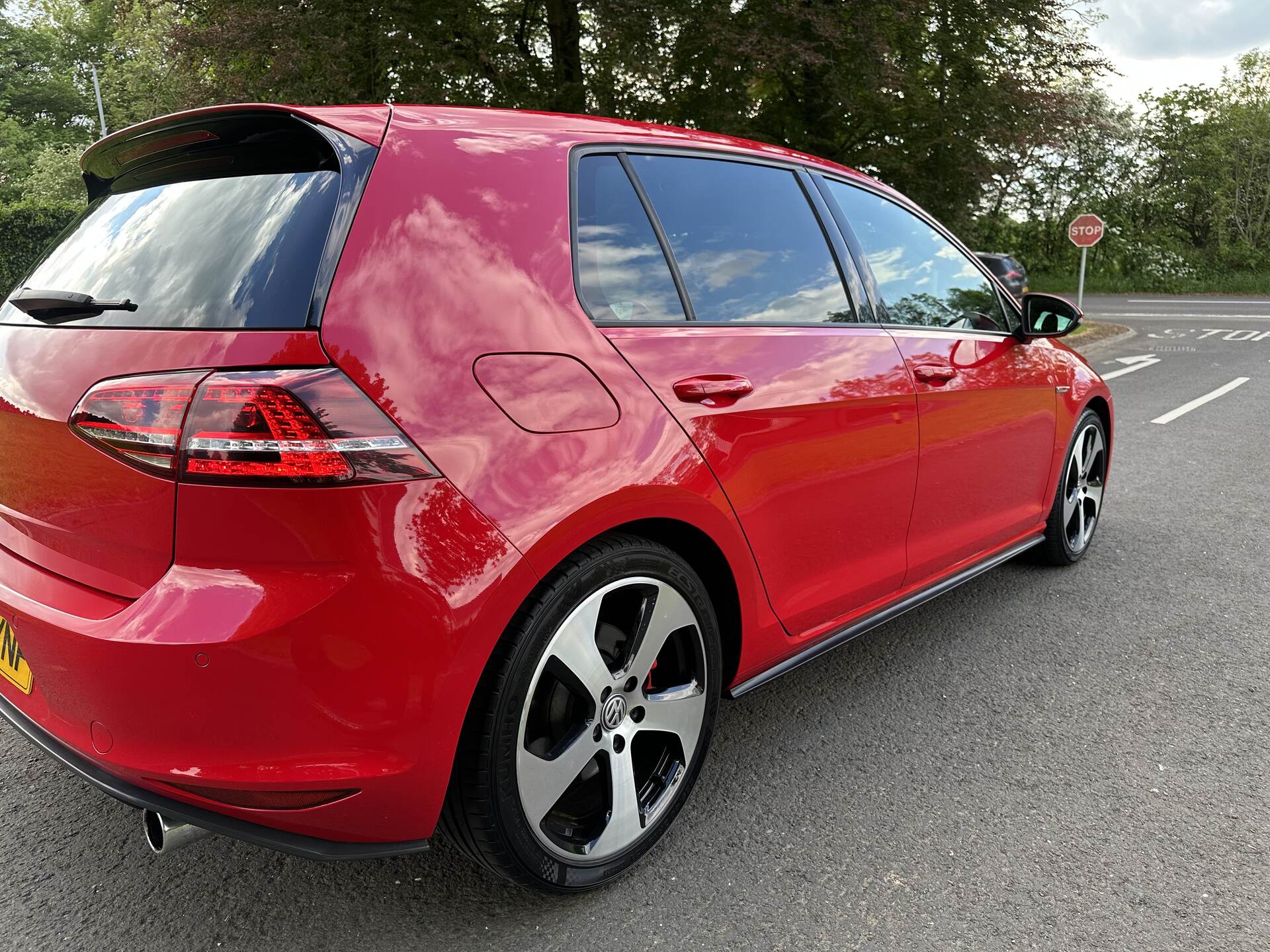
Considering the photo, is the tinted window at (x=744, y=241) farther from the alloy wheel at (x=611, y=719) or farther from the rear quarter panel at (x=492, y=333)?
the alloy wheel at (x=611, y=719)

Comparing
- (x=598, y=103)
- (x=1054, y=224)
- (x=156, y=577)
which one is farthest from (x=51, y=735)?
(x=1054, y=224)

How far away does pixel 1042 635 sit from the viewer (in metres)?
3.70

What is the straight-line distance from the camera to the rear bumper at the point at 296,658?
5.45ft

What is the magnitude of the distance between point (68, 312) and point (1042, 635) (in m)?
3.36

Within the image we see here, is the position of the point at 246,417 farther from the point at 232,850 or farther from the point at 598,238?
the point at 232,850

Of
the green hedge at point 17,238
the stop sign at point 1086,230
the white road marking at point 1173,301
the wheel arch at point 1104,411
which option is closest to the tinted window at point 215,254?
the wheel arch at point 1104,411

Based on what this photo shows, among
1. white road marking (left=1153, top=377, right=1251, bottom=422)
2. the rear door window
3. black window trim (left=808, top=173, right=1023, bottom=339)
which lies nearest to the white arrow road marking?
white road marking (left=1153, top=377, right=1251, bottom=422)

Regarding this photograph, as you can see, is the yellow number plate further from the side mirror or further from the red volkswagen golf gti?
the side mirror

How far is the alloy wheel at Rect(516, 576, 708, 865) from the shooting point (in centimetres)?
202

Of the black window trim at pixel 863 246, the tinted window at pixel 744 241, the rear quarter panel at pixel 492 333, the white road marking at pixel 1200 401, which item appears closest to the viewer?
the rear quarter panel at pixel 492 333

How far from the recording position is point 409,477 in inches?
67.2

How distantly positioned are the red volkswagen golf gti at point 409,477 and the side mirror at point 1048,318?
4.69 feet

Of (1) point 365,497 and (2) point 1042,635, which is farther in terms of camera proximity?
(2) point 1042,635

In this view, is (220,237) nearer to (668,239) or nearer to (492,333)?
(492,333)
